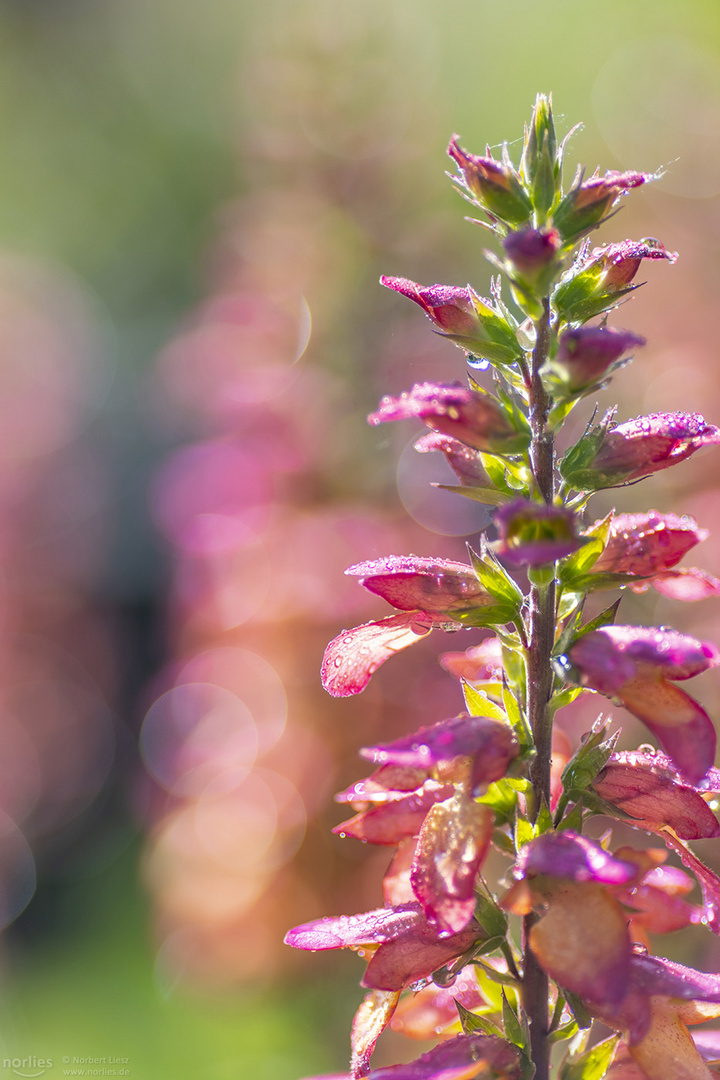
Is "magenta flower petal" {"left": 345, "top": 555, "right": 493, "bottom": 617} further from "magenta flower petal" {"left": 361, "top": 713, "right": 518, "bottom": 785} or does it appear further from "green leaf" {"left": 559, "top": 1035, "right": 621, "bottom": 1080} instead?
"green leaf" {"left": 559, "top": 1035, "right": 621, "bottom": 1080}

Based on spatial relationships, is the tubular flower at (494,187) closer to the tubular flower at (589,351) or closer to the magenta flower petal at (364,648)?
the tubular flower at (589,351)

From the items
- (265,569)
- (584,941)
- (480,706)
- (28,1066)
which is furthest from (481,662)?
(28,1066)

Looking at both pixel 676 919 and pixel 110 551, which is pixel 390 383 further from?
pixel 110 551

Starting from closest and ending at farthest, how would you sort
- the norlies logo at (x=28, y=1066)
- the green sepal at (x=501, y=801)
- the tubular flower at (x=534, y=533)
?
the tubular flower at (x=534, y=533), the green sepal at (x=501, y=801), the norlies logo at (x=28, y=1066)

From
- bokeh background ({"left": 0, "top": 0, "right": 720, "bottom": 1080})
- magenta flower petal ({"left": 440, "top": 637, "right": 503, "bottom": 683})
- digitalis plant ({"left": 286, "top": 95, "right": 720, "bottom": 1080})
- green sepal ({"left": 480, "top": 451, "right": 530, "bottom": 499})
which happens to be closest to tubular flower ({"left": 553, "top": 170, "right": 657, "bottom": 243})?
digitalis plant ({"left": 286, "top": 95, "right": 720, "bottom": 1080})

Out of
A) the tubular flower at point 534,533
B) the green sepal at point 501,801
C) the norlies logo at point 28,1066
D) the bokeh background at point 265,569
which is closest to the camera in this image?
the tubular flower at point 534,533

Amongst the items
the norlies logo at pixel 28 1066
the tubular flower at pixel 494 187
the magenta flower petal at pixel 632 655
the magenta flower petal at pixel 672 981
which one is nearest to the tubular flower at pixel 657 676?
the magenta flower petal at pixel 632 655

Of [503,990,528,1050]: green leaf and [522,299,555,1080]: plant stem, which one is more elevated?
[522,299,555,1080]: plant stem

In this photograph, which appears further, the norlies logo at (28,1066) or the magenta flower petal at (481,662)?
the norlies logo at (28,1066)
